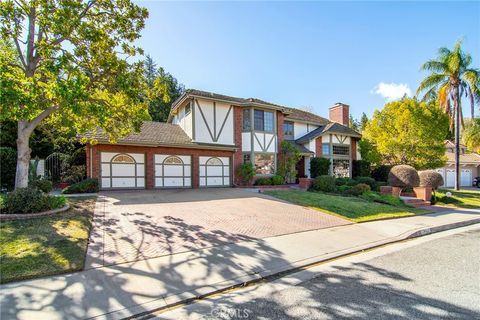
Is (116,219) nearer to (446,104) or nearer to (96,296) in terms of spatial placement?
(96,296)

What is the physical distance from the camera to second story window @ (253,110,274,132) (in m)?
19.0

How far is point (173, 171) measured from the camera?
53.9 ft

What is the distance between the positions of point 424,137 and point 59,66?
23.1 metres

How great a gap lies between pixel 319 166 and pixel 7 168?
20319 mm

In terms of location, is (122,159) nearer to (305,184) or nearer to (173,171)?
(173,171)

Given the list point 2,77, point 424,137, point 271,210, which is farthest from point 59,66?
point 424,137

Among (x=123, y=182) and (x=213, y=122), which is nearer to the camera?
(x=123, y=182)

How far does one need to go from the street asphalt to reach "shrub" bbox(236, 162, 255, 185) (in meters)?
12.1

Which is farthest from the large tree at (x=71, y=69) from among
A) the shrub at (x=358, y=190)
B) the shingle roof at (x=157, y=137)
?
the shrub at (x=358, y=190)

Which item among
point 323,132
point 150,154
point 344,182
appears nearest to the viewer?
point 150,154

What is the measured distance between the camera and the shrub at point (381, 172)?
22.3 m

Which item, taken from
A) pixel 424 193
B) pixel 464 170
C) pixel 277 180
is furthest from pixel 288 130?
pixel 464 170

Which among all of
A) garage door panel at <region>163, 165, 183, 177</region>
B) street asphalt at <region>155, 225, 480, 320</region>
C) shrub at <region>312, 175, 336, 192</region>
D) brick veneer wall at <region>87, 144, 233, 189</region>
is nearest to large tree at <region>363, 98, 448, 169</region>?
shrub at <region>312, 175, 336, 192</region>

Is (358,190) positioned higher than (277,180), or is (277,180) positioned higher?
(277,180)
